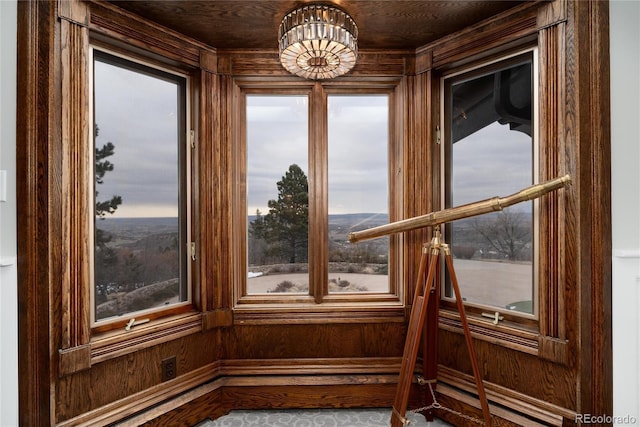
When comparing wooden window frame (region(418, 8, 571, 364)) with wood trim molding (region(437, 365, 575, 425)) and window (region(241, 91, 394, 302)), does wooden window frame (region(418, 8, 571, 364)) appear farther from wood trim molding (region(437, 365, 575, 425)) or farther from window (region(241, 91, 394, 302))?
window (region(241, 91, 394, 302))

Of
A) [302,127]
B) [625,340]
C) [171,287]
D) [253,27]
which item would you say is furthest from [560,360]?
[253,27]

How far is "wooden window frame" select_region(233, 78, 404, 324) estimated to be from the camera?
7.59 ft

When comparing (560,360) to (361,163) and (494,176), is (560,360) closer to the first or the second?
(494,176)

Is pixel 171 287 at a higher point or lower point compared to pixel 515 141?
lower

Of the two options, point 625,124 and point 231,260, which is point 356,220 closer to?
point 231,260

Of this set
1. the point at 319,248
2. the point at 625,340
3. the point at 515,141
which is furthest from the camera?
the point at 319,248

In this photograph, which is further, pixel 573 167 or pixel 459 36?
pixel 459 36

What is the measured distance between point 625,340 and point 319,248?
1610mm

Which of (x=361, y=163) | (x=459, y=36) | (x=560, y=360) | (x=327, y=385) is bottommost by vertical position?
(x=327, y=385)

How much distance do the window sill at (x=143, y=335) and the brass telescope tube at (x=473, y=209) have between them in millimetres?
1104

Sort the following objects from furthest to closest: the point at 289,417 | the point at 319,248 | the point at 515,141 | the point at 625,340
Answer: the point at 319,248 < the point at 289,417 < the point at 515,141 < the point at 625,340

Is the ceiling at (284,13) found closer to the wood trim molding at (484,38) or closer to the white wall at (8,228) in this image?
the wood trim molding at (484,38)

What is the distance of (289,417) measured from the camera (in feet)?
7.10

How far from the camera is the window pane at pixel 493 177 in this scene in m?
1.91
